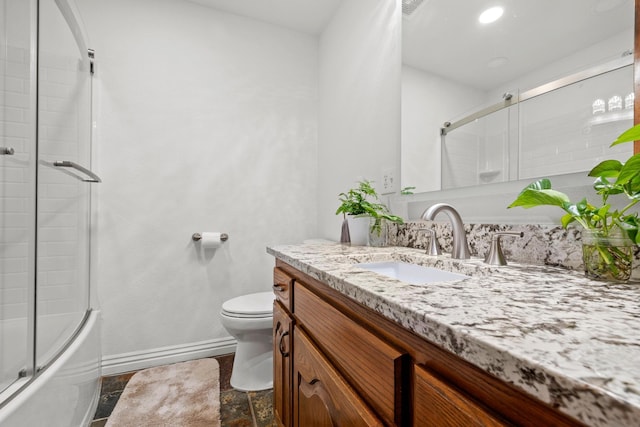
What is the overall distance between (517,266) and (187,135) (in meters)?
1.92

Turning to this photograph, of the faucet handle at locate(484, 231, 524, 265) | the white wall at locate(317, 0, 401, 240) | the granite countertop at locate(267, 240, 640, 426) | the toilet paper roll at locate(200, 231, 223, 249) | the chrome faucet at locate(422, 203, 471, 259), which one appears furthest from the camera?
the toilet paper roll at locate(200, 231, 223, 249)

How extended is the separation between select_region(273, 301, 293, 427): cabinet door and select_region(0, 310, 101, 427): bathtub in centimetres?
75

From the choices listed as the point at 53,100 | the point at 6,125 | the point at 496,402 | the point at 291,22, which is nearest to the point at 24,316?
the point at 6,125

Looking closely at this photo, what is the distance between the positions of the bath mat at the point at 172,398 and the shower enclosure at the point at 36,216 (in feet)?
0.72

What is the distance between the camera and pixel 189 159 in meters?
1.93

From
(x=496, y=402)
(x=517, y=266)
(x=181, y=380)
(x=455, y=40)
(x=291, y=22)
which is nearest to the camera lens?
(x=496, y=402)

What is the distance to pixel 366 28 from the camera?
1.70 meters

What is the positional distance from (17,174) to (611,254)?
172cm

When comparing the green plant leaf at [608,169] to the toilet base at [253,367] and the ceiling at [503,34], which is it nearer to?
the ceiling at [503,34]

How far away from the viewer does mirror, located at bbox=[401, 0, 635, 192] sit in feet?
2.37

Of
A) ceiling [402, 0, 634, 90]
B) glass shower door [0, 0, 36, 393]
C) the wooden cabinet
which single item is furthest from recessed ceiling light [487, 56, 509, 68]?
glass shower door [0, 0, 36, 393]

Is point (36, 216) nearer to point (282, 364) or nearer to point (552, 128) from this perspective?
point (282, 364)

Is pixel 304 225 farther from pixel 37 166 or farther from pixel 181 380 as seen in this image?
pixel 37 166

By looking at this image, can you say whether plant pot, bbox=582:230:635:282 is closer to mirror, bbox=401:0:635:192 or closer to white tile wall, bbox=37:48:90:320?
mirror, bbox=401:0:635:192
